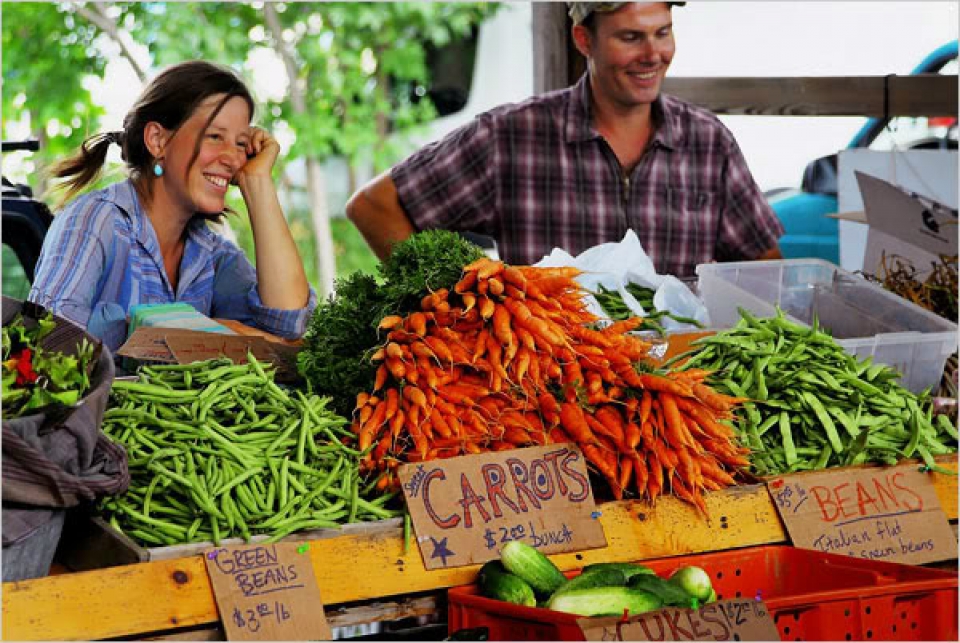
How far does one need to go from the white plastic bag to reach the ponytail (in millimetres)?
1561

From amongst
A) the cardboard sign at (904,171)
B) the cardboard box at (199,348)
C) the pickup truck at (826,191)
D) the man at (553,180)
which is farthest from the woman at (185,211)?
the pickup truck at (826,191)

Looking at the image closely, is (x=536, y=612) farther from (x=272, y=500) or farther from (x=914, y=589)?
(x=914, y=589)

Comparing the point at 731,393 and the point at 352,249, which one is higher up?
the point at 731,393

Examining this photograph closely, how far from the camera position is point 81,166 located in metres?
3.95

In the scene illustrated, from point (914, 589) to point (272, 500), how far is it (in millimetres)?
1314

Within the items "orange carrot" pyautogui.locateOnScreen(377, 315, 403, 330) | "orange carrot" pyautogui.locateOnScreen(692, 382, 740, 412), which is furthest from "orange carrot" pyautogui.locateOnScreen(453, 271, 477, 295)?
"orange carrot" pyautogui.locateOnScreen(692, 382, 740, 412)

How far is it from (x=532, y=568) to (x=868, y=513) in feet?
3.14

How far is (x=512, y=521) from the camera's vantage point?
250 centimetres

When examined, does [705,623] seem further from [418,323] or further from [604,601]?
[418,323]

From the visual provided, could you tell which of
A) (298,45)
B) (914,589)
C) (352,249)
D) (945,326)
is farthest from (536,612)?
(352,249)

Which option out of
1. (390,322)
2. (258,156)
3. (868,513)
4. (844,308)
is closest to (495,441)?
(390,322)

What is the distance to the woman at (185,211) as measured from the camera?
142 inches

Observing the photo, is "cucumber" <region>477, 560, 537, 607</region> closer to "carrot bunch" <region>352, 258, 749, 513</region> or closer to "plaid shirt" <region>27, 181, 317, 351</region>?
"carrot bunch" <region>352, 258, 749, 513</region>

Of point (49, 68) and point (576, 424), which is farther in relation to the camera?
point (49, 68)
